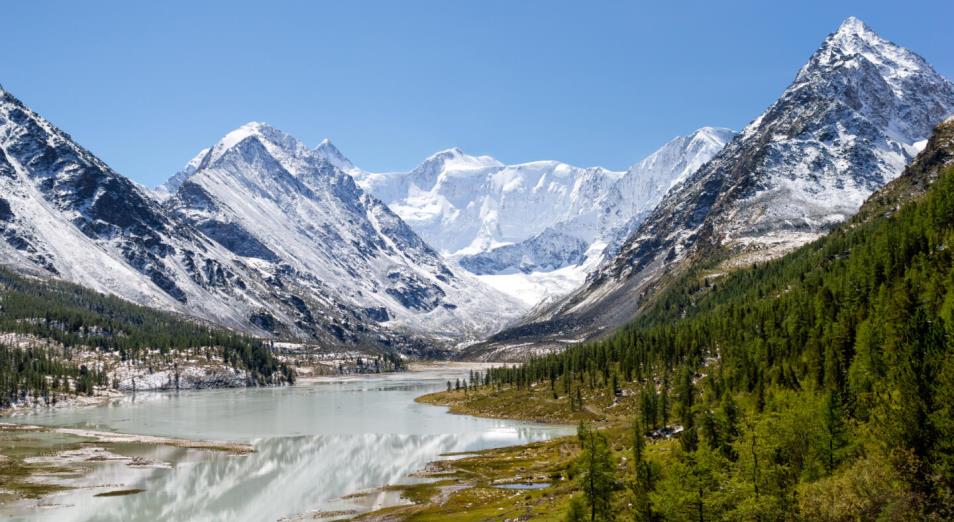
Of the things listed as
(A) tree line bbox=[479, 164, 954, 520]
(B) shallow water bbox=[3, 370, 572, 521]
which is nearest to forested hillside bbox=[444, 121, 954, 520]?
(A) tree line bbox=[479, 164, 954, 520]

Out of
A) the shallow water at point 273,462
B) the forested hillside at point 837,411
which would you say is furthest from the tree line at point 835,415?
the shallow water at point 273,462

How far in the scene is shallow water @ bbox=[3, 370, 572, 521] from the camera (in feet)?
290

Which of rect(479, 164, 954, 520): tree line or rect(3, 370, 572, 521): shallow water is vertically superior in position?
rect(479, 164, 954, 520): tree line

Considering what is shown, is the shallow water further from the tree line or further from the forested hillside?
the forested hillside

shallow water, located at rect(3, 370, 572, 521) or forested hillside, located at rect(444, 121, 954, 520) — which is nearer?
forested hillside, located at rect(444, 121, 954, 520)

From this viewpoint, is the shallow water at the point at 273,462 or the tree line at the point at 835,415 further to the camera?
the shallow water at the point at 273,462

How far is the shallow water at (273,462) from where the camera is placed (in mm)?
88312

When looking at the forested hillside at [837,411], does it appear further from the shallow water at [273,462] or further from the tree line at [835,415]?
the shallow water at [273,462]

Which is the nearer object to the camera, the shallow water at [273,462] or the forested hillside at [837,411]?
the forested hillside at [837,411]

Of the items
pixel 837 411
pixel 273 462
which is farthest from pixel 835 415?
pixel 273 462

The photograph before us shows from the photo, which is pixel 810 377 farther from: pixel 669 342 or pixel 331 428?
pixel 331 428

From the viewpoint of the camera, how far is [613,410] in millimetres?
157000

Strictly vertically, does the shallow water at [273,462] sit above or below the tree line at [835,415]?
below

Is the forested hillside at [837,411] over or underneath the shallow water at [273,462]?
over
